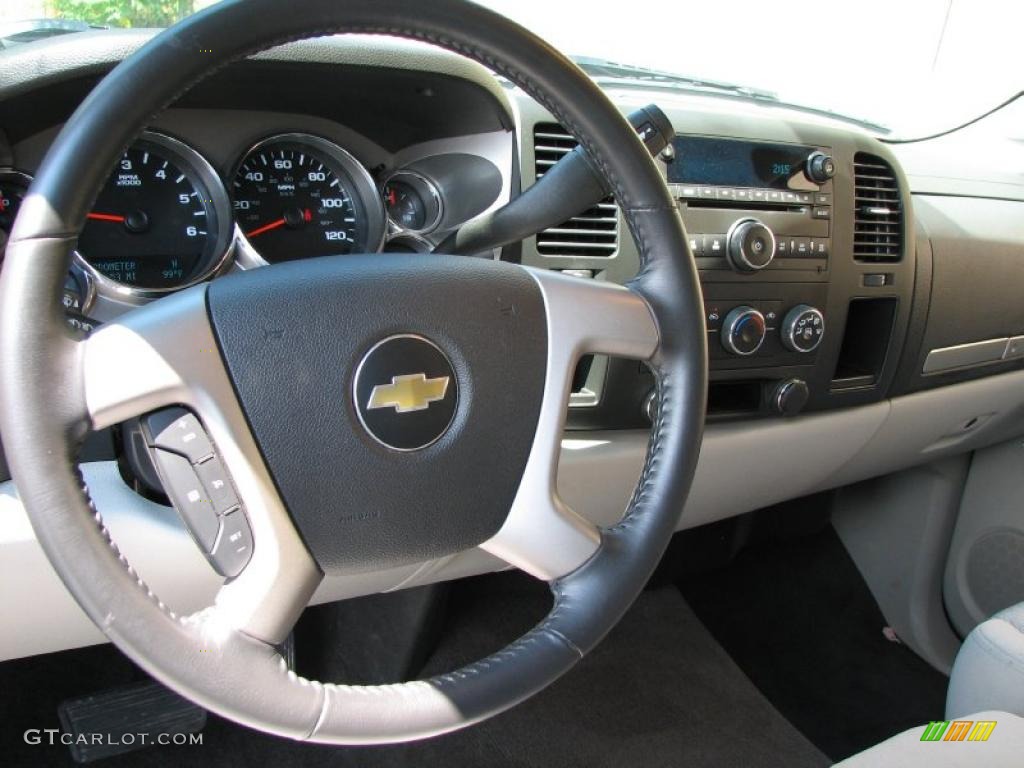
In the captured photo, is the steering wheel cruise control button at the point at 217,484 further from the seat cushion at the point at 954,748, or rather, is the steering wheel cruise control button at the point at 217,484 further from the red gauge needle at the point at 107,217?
the seat cushion at the point at 954,748

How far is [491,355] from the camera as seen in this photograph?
856 millimetres

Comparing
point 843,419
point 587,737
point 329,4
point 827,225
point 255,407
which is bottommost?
point 587,737

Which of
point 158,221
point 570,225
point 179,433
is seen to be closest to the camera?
point 179,433

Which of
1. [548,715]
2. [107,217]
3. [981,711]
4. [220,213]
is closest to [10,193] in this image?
[107,217]

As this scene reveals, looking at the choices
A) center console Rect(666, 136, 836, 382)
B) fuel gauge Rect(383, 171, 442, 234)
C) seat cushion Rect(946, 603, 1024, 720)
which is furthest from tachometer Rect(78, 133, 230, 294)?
seat cushion Rect(946, 603, 1024, 720)

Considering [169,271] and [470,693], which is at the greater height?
[169,271]

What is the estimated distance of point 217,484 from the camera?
0.76 metres

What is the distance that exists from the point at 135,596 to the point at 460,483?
296 millimetres

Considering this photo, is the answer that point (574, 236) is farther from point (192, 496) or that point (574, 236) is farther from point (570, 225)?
point (192, 496)

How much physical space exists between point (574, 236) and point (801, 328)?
16.6 inches

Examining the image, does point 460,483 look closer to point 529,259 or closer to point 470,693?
point 470,693

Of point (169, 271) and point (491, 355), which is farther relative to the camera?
point (169, 271)

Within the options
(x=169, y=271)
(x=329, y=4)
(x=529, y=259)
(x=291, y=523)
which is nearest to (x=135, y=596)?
(x=291, y=523)

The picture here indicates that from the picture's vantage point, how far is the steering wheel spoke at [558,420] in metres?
0.88
